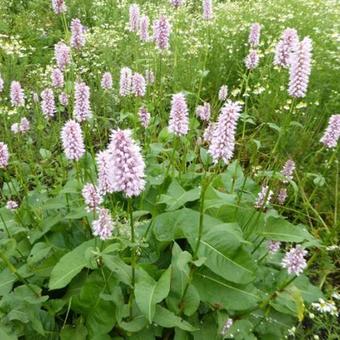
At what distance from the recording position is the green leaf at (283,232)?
Result: 2.73 m

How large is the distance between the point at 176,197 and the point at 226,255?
1.73ft

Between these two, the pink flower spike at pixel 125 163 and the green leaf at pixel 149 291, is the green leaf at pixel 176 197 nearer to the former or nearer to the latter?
the green leaf at pixel 149 291

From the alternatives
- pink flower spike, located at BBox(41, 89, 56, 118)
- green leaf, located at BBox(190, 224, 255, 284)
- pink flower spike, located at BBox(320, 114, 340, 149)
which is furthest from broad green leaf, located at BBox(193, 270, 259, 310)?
pink flower spike, located at BBox(41, 89, 56, 118)

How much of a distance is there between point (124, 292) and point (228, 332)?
65 centimetres

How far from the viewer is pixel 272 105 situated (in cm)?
444

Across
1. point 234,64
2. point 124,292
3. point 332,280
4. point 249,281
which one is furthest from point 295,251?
point 234,64

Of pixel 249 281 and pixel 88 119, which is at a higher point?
pixel 88 119

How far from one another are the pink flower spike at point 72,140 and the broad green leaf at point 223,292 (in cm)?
103

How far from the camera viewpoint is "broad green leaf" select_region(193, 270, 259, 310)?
2637 millimetres

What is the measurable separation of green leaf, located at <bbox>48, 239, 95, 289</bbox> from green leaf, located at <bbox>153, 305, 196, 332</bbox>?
1.62 ft

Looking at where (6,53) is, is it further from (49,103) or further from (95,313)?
(95,313)

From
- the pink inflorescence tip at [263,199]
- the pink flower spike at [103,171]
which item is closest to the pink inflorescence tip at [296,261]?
the pink inflorescence tip at [263,199]

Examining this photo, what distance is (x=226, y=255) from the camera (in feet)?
8.83

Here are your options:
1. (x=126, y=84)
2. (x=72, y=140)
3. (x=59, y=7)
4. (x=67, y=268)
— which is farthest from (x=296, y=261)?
(x=59, y=7)
